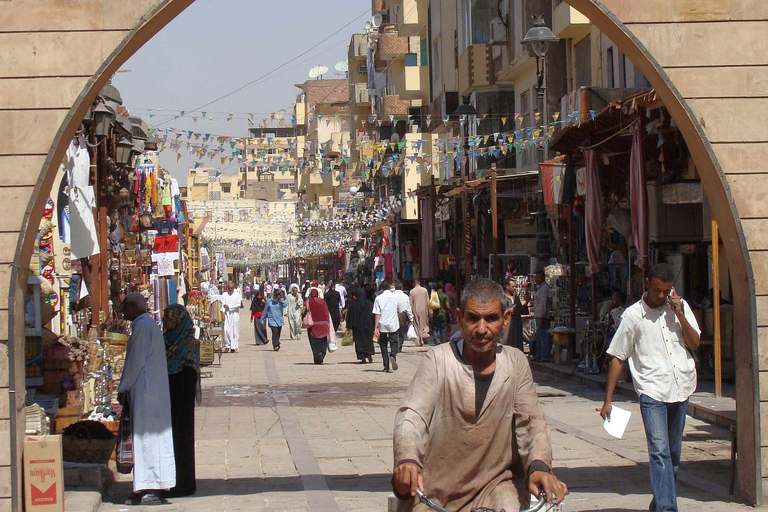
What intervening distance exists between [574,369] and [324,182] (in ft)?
205

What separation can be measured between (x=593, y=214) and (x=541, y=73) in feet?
18.3

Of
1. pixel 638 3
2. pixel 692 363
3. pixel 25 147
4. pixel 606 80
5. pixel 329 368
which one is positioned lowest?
pixel 329 368

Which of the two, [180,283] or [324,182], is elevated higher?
[324,182]

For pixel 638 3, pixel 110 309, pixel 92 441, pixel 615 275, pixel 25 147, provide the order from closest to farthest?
pixel 25 147 → pixel 638 3 → pixel 92 441 → pixel 110 309 → pixel 615 275

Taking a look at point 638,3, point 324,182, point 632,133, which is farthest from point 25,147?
point 324,182

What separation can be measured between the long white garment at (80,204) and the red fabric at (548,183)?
32.1 feet

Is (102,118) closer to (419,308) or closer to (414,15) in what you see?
(419,308)

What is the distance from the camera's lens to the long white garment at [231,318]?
27.3 m

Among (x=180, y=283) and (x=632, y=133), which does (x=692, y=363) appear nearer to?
(x=632, y=133)

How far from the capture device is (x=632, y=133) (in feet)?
50.5

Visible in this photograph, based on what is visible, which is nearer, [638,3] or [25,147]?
[25,147]

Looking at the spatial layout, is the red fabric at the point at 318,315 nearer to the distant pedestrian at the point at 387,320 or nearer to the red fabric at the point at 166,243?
the distant pedestrian at the point at 387,320

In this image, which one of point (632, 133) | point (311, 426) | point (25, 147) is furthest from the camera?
point (632, 133)

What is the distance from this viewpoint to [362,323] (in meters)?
23.2
